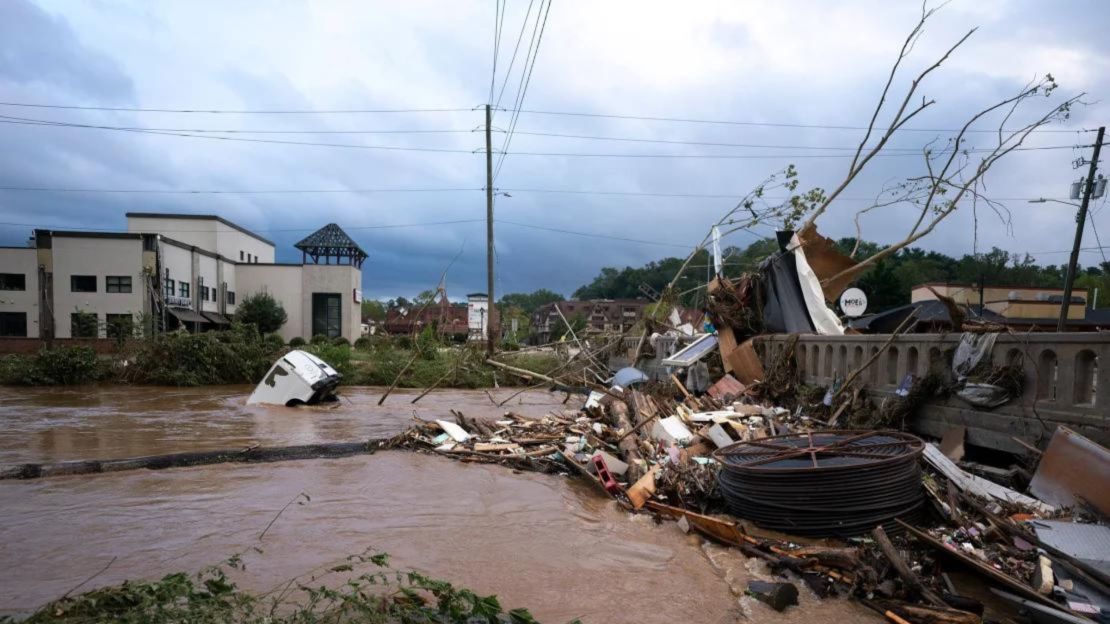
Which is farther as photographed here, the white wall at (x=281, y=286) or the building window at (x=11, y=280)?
the white wall at (x=281, y=286)

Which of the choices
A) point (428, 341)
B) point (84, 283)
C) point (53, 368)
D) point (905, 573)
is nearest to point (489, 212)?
point (428, 341)

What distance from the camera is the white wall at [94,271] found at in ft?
125

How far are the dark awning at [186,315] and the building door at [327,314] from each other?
24.6 feet

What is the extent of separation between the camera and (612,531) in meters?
6.40

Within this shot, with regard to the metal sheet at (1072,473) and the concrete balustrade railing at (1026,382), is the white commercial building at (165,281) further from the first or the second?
the metal sheet at (1072,473)

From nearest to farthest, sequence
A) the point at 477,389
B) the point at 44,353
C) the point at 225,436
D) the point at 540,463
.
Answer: the point at 540,463 < the point at 225,436 < the point at 44,353 < the point at 477,389

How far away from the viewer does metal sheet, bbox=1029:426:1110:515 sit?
4754 mm

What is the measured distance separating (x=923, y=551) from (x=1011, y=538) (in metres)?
0.61

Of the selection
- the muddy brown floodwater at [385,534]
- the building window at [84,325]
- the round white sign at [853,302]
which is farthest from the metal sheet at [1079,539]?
the building window at [84,325]

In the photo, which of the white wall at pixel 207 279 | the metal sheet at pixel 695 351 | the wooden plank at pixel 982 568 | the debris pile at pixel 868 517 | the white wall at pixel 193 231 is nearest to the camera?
the wooden plank at pixel 982 568

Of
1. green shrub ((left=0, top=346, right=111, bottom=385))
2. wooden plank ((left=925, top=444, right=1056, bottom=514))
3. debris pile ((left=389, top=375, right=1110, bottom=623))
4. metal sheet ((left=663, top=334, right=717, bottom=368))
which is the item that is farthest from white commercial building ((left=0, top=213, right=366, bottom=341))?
wooden plank ((left=925, top=444, right=1056, bottom=514))

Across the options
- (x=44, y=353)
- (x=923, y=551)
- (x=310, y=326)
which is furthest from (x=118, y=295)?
(x=923, y=551)

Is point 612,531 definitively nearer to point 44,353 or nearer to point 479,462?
point 479,462

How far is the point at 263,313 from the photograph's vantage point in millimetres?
45625
